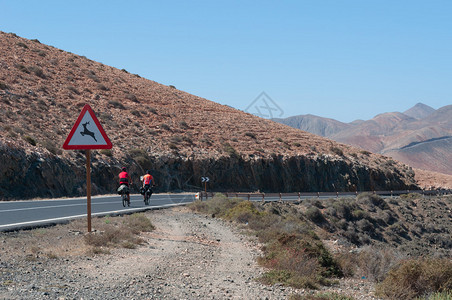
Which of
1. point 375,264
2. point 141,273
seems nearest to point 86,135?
point 141,273

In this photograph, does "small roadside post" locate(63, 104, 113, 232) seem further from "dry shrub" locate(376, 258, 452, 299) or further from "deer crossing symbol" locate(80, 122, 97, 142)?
"dry shrub" locate(376, 258, 452, 299)

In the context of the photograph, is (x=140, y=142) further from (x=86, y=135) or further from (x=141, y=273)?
(x=141, y=273)

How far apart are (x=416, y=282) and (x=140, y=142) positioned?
39.6 m

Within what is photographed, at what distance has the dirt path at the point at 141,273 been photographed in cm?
673

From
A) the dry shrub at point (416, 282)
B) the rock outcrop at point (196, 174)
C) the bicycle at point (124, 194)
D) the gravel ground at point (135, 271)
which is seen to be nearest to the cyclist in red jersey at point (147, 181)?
the bicycle at point (124, 194)

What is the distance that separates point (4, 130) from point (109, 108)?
20.0m

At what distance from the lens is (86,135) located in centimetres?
1140

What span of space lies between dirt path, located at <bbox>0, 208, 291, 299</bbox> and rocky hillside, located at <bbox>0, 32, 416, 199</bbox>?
69.2 ft

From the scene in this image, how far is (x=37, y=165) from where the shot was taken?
31.3 metres

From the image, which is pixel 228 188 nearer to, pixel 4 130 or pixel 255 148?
pixel 255 148

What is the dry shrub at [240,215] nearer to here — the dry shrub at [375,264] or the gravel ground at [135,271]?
the gravel ground at [135,271]

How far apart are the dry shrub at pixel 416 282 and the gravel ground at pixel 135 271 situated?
1.28 feet

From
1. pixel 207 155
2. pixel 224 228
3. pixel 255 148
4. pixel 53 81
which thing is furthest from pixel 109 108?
pixel 224 228

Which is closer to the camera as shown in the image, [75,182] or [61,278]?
[61,278]
